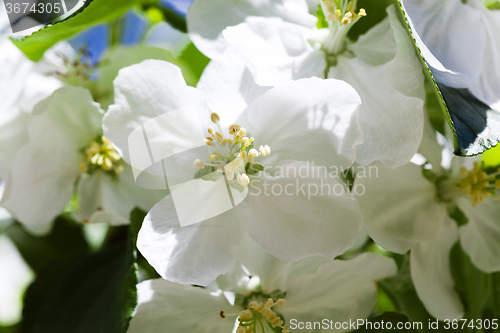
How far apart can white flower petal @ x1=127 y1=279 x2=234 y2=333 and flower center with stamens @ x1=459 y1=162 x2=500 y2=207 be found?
0.37 metres

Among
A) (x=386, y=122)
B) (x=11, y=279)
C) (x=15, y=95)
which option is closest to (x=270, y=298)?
(x=386, y=122)

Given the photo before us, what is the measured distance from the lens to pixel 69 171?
0.67 metres

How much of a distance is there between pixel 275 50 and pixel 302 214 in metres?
0.20

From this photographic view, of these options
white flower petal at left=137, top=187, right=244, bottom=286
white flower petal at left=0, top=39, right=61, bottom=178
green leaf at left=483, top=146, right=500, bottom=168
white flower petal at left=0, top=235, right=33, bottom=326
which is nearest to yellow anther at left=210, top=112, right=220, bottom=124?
white flower petal at left=137, top=187, right=244, bottom=286

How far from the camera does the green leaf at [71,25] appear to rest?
52 centimetres

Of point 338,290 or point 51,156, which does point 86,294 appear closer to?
point 51,156

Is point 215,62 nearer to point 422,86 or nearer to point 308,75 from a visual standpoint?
point 308,75

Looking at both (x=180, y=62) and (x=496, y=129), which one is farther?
(x=180, y=62)

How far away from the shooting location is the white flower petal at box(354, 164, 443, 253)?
1.74ft

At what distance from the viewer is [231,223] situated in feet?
1.62

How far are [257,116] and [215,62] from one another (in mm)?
85

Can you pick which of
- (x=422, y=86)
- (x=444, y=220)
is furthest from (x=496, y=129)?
(x=444, y=220)

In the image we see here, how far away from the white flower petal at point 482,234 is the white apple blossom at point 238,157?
0.84ft

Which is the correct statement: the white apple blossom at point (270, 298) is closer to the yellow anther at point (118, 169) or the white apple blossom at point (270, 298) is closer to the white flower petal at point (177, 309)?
the white flower petal at point (177, 309)
